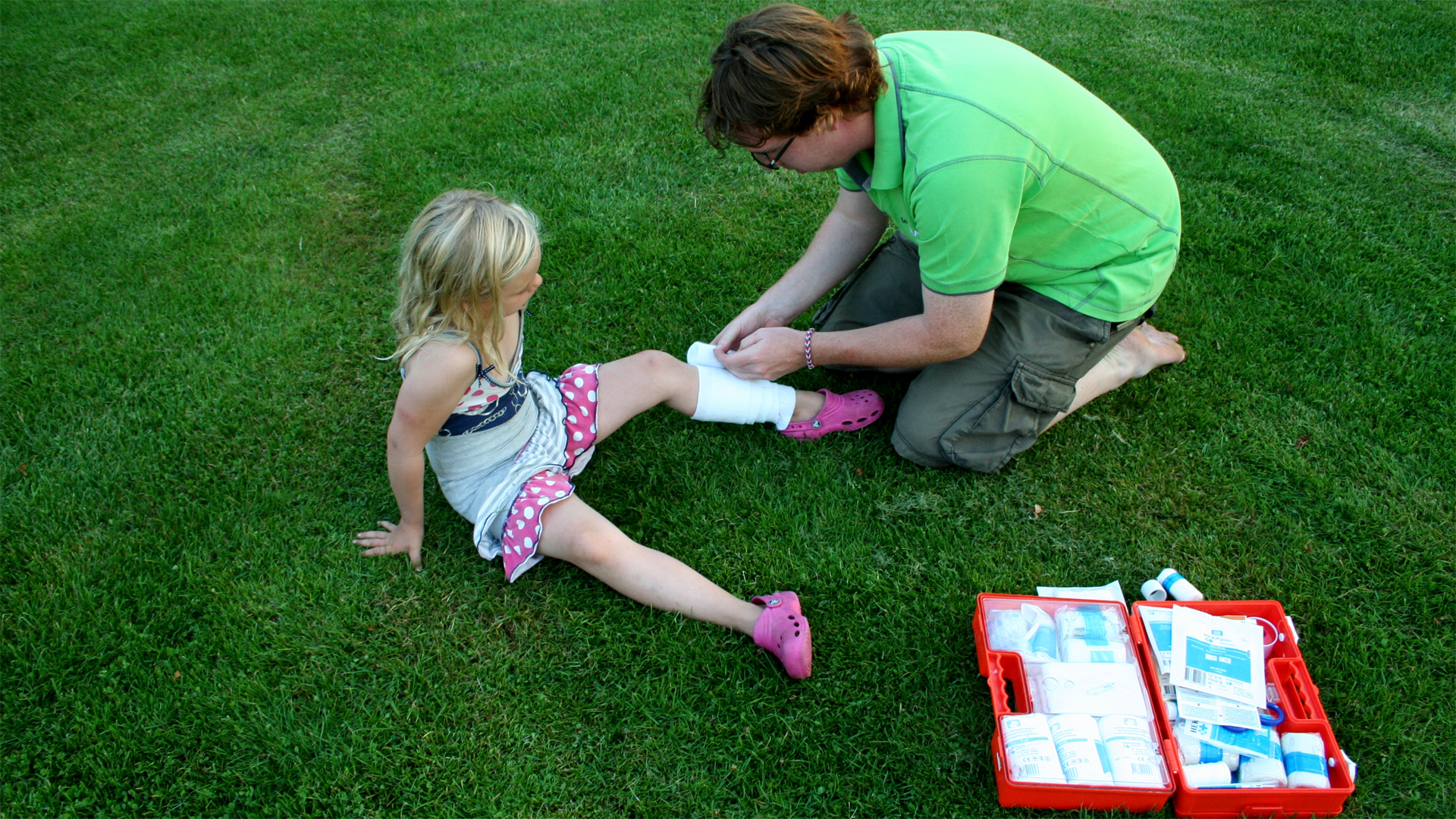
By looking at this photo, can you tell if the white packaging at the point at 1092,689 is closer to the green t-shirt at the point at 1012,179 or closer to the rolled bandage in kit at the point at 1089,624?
the rolled bandage in kit at the point at 1089,624

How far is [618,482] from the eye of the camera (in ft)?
8.99

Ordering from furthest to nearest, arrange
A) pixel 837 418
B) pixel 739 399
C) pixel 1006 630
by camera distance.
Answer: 1. pixel 837 418
2. pixel 739 399
3. pixel 1006 630

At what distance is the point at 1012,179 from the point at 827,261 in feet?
2.76

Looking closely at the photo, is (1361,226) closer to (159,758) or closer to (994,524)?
(994,524)

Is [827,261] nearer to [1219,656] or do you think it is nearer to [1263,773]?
[1219,656]

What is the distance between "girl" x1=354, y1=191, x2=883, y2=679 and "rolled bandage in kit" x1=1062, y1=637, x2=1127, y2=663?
0.61 m

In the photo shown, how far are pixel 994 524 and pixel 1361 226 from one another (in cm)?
237

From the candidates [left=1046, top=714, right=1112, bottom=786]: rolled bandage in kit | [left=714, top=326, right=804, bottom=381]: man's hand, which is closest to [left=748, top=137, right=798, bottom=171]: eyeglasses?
[left=714, top=326, right=804, bottom=381]: man's hand

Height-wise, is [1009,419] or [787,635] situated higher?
[1009,419]

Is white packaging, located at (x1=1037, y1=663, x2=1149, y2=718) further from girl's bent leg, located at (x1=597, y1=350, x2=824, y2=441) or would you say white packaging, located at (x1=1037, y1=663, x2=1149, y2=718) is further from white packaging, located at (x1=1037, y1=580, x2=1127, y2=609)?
girl's bent leg, located at (x1=597, y1=350, x2=824, y2=441)

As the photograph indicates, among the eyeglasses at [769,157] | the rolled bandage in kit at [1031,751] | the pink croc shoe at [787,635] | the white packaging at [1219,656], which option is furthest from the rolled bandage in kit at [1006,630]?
the eyeglasses at [769,157]

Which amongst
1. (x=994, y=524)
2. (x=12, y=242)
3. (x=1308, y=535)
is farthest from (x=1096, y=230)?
(x=12, y=242)

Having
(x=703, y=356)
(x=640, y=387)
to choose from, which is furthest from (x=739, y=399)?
(x=640, y=387)

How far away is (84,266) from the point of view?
3602 millimetres
